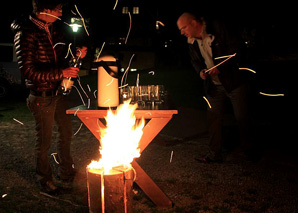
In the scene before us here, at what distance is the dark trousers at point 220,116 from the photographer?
15.1 feet

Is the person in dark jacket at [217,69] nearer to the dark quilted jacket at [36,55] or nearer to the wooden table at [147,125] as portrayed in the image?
the wooden table at [147,125]

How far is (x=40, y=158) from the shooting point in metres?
3.63

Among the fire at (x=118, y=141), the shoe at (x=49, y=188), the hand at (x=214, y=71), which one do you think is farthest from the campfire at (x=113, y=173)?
the hand at (x=214, y=71)

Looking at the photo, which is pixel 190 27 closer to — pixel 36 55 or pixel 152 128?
pixel 152 128

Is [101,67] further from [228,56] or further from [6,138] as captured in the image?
[6,138]

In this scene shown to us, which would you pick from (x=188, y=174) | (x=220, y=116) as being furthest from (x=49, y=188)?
(x=220, y=116)

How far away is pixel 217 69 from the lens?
442 centimetres

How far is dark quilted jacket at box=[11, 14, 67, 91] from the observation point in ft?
10.9

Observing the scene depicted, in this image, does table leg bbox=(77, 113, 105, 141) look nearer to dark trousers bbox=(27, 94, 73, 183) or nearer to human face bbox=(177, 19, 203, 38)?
dark trousers bbox=(27, 94, 73, 183)

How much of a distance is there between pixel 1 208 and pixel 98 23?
97.5ft

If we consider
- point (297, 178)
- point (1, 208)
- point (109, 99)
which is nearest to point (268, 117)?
point (297, 178)

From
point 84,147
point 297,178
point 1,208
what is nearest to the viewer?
point 1,208

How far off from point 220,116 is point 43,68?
253 centimetres

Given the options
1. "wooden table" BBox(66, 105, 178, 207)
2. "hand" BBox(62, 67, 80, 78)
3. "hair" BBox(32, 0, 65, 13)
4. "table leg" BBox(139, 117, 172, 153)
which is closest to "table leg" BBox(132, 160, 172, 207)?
"wooden table" BBox(66, 105, 178, 207)
